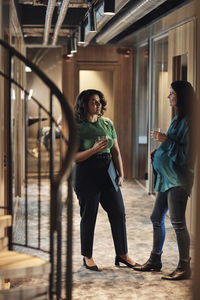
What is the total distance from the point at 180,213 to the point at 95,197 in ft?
2.41

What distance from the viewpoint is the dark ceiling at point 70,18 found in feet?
20.5

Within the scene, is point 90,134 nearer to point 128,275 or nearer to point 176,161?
point 176,161

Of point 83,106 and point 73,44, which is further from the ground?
point 73,44

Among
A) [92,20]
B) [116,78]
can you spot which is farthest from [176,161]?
[116,78]

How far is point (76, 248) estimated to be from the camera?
519 cm

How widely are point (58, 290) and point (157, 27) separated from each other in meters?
5.10

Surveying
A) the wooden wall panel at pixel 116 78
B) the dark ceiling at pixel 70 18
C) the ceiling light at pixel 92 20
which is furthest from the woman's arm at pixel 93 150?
the wooden wall panel at pixel 116 78

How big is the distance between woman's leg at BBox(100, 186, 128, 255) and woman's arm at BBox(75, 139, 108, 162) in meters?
0.35

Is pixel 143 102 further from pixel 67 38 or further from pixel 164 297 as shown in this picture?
pixel 164 297

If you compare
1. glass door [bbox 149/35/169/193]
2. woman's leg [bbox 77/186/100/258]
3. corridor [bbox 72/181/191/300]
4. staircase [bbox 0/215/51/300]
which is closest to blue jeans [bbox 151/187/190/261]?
corridor [bbox 72/181/191/300]

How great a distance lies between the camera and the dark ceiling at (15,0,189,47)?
625 cm

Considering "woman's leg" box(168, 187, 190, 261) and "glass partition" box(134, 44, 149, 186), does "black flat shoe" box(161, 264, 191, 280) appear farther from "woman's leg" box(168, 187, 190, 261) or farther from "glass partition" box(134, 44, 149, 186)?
"glass partition" box(134, 44, 149, 186)

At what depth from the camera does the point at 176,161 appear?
4.11 m

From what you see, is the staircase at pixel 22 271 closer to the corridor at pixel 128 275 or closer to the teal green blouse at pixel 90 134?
the corridor at pixel 128 275
